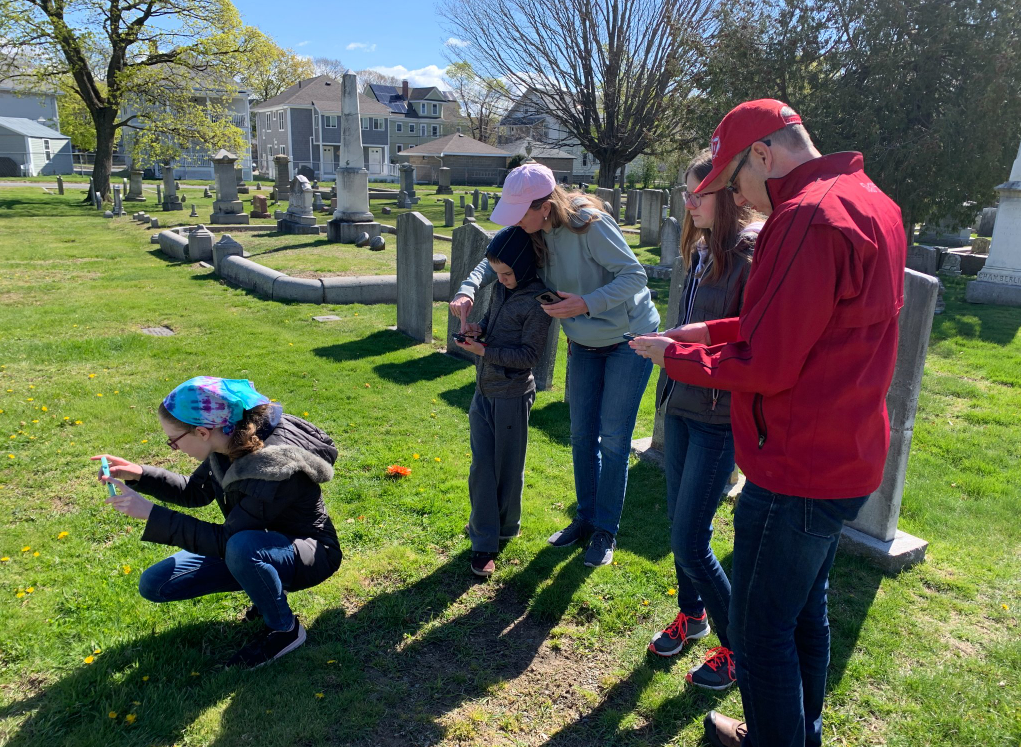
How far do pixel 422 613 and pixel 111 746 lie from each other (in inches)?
53.7

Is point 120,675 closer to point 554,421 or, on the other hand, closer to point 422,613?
point 422,613

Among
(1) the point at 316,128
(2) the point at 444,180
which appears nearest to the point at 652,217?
(2) the point at 444,180

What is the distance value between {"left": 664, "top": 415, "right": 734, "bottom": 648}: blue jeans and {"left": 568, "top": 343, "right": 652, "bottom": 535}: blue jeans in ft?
2.61

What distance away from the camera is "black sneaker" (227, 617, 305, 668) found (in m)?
2.99

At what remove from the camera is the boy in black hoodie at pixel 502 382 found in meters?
3.51

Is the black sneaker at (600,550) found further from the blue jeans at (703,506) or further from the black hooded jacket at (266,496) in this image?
the black hooded jacket at (266,496)

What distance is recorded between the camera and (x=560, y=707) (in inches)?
113

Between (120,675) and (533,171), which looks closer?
Answer: (120,675)

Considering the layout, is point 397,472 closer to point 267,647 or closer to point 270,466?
point 267,647

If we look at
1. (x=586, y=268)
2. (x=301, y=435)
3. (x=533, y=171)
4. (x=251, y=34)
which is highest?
(x=251, y=34)

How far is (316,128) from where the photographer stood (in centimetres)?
5950

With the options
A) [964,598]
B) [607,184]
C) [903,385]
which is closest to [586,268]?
[903,385]

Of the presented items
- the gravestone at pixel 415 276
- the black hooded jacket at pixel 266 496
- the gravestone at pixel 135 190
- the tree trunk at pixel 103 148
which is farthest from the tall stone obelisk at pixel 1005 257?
the gravestone at pixel 135 190

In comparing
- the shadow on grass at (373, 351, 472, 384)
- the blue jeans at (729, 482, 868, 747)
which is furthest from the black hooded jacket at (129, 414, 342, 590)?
the shadow on grass at (373, 351, 472, 384)
